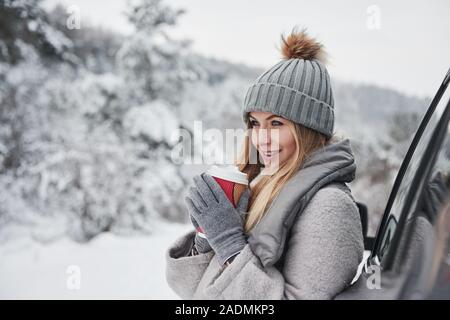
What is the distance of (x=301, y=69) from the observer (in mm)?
1483

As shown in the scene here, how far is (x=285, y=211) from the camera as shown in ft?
4.16

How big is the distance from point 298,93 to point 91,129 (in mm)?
6178

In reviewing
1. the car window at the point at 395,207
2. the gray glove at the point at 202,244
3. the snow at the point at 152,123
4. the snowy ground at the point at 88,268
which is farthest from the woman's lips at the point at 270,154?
the snow at the point at 152,123

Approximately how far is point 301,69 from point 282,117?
0.65ft

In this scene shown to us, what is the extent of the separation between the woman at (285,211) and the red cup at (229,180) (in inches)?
1.3

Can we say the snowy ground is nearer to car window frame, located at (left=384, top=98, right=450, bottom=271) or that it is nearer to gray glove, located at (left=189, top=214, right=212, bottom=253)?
gray glove, located at (left=189, top=214, right=212, bottom=253)

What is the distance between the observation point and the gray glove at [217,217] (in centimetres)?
133

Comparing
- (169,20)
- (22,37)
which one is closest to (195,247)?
(169,20)

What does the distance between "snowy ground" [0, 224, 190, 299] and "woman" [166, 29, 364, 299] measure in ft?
10.8

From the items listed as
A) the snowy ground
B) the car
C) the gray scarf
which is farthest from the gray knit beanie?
the snowy ground

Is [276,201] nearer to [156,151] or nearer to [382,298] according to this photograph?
[382,298]

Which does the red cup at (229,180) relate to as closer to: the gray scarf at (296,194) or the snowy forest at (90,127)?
the gray scarf at (296,194)

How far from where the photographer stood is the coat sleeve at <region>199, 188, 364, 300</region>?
1228 mm

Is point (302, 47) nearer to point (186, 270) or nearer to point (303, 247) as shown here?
point (303, 247)
